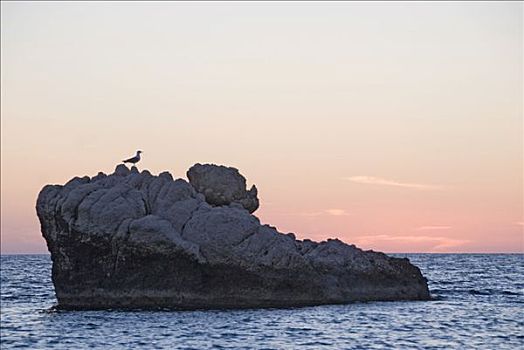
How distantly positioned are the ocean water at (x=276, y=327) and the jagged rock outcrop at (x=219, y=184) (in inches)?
465

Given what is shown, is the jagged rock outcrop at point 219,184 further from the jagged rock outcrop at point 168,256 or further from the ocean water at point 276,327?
the ocean water at point 276,327

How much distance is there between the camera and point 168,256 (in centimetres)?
5216

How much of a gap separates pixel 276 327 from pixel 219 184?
19.6 meters

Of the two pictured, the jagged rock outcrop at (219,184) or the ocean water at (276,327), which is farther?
the jagged rock outcrop at (219,184)

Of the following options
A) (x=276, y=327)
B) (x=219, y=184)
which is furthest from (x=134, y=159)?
(x=276, y=327)

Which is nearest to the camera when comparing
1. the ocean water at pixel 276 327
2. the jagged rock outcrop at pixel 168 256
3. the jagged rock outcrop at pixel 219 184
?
the ocean water at pixel 276 327

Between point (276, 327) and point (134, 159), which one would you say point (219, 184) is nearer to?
point (134, 159)

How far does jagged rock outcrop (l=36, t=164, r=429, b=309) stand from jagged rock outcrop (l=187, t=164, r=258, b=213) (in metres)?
4.72

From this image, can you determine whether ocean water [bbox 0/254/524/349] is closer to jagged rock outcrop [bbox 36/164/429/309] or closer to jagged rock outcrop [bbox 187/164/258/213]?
jagged rock outcrop [bbox 36/164/429/309]

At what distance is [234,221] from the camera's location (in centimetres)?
5434

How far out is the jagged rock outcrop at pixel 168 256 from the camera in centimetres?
5216

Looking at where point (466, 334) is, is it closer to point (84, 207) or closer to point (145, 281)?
point (145, 281)

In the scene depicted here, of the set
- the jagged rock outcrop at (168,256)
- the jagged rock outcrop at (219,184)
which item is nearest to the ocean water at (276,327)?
the jagged rock outcrop at (168,256)

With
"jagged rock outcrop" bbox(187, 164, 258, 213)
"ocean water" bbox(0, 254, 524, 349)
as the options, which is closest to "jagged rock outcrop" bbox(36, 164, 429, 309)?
"ocean water" bbox(0, 254, 524, 349)
